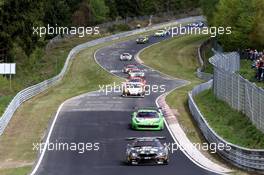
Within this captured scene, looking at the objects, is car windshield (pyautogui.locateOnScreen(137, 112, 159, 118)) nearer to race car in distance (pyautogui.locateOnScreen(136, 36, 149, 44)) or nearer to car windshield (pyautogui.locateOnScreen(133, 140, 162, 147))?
car windshield (pyautogui.locateOnScreen(133, 140, 162, 147))

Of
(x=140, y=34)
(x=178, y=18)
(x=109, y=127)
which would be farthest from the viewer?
(x=178, y=18)

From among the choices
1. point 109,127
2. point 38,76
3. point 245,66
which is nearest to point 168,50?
point 38,76

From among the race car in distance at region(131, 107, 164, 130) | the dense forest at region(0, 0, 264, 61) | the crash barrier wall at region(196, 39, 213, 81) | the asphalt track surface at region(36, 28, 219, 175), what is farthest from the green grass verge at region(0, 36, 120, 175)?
the crash barrier wall at region(196, 39, 213, 81)

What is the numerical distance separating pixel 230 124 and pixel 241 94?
1.90 m

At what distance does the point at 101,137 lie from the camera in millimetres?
38906

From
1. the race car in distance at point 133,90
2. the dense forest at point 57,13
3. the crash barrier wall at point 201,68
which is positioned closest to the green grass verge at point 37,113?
the race car in distance at point 133,90

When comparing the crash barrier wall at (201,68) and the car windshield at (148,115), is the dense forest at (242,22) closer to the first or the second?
the crash barrier wall at (201,68)

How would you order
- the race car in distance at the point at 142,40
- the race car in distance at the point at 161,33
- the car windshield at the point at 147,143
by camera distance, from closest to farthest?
the car windshield at the point at 147,143 < the race car in distance at the point at 142,40 < the race car in distance at the point at 161,33

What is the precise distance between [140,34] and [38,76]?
184ft

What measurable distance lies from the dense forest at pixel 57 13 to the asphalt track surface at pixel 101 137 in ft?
85.6

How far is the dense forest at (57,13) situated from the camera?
8756cm

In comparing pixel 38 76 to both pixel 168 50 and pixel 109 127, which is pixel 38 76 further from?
pixel 109 127

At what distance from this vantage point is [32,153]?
3531 cm

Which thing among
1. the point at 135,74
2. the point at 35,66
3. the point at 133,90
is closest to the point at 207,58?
the point at 135,74
